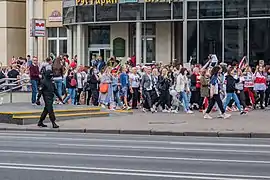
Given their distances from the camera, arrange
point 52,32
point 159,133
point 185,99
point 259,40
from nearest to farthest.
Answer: point 159,133 → point 185,99 → point 259,40 → point 52,32

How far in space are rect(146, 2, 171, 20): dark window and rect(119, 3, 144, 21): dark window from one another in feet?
1.37

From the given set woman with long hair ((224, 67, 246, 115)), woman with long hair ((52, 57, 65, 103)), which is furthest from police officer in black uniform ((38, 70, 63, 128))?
woman with long hair ((224, 67, 246, 115))

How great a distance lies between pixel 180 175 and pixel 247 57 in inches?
986

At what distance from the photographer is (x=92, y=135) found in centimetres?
1980

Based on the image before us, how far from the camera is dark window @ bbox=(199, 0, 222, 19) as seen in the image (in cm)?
3653

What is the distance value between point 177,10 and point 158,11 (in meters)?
1.21

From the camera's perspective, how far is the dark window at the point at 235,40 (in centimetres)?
3584

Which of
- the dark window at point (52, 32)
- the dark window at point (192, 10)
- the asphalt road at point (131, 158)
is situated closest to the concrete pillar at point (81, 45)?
the dark window at point (52, 32)

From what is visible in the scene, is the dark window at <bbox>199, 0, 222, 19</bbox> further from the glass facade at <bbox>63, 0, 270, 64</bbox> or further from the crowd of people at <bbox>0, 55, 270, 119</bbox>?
the crowd of people at <bbox>0, 55, 270, 119</bbox>

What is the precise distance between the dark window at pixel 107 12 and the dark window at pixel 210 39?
5.72 metres

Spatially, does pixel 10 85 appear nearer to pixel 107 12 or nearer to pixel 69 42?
pixel 107 12

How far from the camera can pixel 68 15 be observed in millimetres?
43031

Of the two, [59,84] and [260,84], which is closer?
[260,84]

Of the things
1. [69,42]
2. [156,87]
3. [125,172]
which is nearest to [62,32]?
[69,42]
